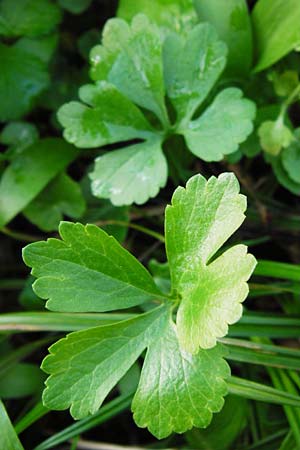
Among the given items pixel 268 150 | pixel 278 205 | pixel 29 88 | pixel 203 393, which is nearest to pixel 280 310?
pixel 278 205

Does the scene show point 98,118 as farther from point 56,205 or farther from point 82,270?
point 82,270

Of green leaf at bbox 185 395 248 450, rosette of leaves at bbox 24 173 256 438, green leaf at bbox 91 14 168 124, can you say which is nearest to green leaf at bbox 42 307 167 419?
rosette of leaves at bbox 24 173 256 438

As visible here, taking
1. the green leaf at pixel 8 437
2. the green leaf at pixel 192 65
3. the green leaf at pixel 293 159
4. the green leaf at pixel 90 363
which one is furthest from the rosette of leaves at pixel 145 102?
the green leaf at pixel 8 437

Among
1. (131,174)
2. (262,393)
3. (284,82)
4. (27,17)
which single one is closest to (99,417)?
(262,393)

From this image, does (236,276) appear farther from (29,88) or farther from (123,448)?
(29,88)

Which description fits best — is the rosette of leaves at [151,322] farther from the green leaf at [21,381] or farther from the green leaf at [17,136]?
the green leaf at [17,136]

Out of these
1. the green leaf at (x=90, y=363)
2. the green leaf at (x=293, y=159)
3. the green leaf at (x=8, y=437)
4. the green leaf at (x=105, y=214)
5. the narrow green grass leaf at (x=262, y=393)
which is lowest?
the narrow green grass leaf at (x=262, y=393)
